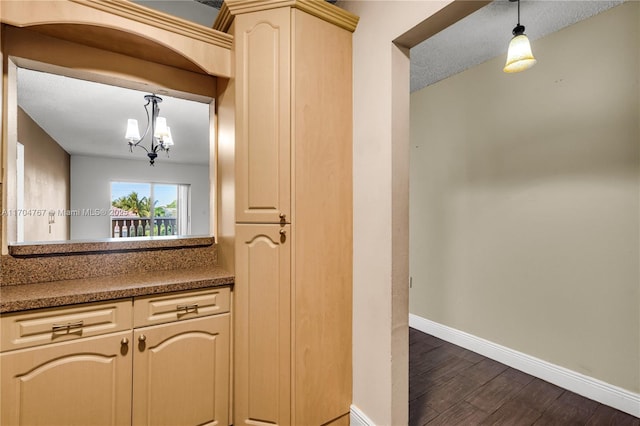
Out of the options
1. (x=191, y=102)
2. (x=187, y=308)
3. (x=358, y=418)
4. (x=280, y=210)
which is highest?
(x=191, y=102)

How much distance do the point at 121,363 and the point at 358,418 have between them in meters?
1.19

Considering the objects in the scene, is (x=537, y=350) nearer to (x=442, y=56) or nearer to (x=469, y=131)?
(x=469, y=131)

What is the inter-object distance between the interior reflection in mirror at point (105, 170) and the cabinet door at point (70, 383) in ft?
2.55

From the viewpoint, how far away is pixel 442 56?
95.9 inches

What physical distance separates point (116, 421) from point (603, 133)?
3.05 meters

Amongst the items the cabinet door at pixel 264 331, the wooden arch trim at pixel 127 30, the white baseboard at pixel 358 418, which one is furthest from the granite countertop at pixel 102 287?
the wooden arch trim at pixel 127 30

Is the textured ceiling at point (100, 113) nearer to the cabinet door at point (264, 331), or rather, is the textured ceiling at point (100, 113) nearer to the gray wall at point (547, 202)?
the cabinet door at point (264, 331)

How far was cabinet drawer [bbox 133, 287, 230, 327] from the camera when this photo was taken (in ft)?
4.39

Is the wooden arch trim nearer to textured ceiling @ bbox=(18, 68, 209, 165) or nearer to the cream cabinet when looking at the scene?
textured ceiling @ bbox=(18, 68, 209, 165)

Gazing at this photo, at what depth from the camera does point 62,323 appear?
1191 millimetres

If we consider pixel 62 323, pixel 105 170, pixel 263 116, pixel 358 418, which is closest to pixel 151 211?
pixel 62 323

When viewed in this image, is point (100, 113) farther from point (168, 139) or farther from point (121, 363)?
point (121, 363)

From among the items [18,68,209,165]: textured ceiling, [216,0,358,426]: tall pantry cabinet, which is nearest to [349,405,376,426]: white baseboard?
[216,0,358,426]: tall pantry cabinet

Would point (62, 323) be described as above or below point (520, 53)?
below
